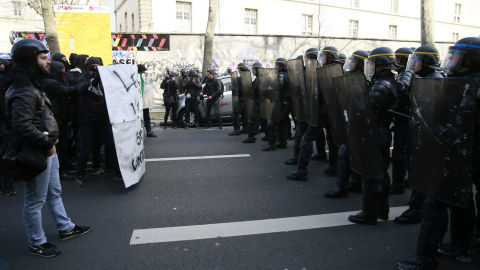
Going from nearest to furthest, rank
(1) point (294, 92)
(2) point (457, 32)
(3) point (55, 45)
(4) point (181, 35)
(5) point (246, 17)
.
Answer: (1) point (294, 92)
(3) point (55, 45)
(4) point (181, 35)
(5) point (246, 17)
(2) point (457, 32)

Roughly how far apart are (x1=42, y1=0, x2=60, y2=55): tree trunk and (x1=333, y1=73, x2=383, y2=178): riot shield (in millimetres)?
9078

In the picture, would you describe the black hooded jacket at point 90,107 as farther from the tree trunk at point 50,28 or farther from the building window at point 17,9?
the building window at point 17,9

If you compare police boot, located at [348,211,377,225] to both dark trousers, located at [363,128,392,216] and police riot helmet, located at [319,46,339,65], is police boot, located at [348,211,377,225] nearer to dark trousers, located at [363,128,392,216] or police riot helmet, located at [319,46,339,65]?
dark trousers, located at [363,128,392,216]

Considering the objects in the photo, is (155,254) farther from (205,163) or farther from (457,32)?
(457,32)

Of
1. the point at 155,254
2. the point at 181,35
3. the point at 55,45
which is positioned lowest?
the point at 155,254

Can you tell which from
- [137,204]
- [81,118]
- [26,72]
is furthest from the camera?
[81,118]

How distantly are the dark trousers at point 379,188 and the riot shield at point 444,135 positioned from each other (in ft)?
2.88

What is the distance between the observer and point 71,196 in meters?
4.89

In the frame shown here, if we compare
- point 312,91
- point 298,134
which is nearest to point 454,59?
point 312,91

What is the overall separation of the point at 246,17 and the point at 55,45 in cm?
2063

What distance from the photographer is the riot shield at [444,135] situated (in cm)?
248

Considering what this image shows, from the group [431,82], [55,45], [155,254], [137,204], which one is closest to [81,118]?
[137,204]

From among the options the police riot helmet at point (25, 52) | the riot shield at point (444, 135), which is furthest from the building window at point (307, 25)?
the police riot helmet at point (25, 52)

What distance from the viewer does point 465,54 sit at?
2857mm
